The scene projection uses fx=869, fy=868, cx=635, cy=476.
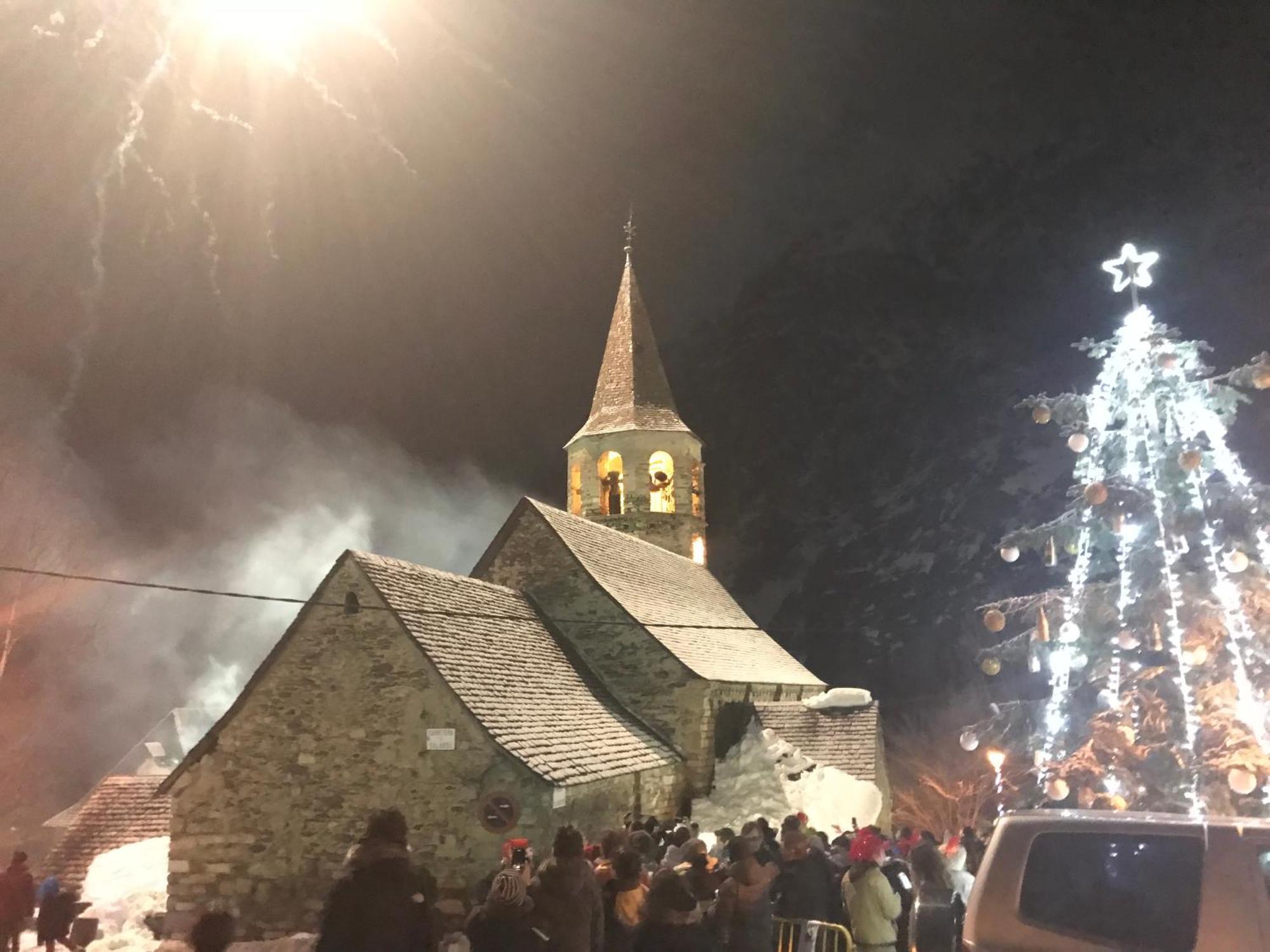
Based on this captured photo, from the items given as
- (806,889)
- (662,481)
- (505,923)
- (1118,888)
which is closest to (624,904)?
(505,923)

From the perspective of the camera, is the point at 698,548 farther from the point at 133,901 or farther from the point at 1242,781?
the point at 1242,781

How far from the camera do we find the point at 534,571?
62.1 feet

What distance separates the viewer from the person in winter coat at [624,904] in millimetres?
5895

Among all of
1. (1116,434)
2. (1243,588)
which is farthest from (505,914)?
(1116,434)

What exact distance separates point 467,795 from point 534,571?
7743 millimetres

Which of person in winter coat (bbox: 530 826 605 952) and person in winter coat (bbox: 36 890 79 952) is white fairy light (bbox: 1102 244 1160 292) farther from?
person in winter coat (bbox: 36 890 79 952)

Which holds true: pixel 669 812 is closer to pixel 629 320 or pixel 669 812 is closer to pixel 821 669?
pixel 629 320

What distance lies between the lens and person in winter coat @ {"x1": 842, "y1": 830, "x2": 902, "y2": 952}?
6766mm

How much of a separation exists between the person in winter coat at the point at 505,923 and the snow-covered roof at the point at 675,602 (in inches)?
499

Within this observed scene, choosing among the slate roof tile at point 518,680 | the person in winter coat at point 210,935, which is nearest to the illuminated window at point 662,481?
the slate roof tile at point 518,680

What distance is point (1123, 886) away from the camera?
14.2 ft

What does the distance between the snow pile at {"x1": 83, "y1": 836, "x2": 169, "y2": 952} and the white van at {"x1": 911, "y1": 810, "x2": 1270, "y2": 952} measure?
11.1m

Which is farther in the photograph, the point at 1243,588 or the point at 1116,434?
the point at 1116,434

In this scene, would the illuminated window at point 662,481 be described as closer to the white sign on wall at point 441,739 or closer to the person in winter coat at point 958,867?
the white sign on wall at point 441,739
